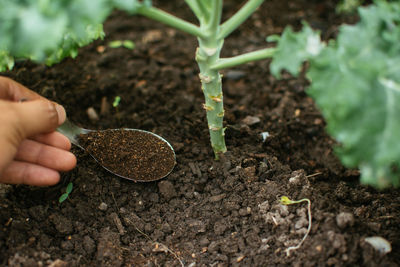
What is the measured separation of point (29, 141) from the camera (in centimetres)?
192

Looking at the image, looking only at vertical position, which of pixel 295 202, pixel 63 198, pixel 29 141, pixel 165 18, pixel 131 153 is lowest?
pixel 63 198

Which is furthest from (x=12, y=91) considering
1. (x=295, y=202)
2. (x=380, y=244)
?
(x=380, y=244)

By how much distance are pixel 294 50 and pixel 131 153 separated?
107 centimetres

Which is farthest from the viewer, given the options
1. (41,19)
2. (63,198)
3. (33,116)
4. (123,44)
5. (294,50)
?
(123,44)

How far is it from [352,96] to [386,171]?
0.99 ft

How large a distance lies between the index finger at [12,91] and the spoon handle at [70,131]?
231 mm

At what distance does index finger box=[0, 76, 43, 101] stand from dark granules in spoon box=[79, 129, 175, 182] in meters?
0.37

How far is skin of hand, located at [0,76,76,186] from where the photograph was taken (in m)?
1.53

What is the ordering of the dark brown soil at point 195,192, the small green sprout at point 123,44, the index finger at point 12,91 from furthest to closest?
the small green sprout at point 123,44 < the index finger at point 12,91 < the dark brown soil at point 195,192

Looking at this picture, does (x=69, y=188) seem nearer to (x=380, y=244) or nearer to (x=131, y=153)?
(x=131, y=153)

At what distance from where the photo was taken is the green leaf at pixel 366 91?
1309mm

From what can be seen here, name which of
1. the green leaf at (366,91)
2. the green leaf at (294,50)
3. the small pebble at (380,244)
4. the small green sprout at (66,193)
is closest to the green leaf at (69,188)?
the small green sprout at (66,193)

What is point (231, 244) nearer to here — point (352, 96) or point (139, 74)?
point (352, 96)

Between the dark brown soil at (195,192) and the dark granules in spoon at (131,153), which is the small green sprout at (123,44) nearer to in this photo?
the dark brown soil at (195,192)
